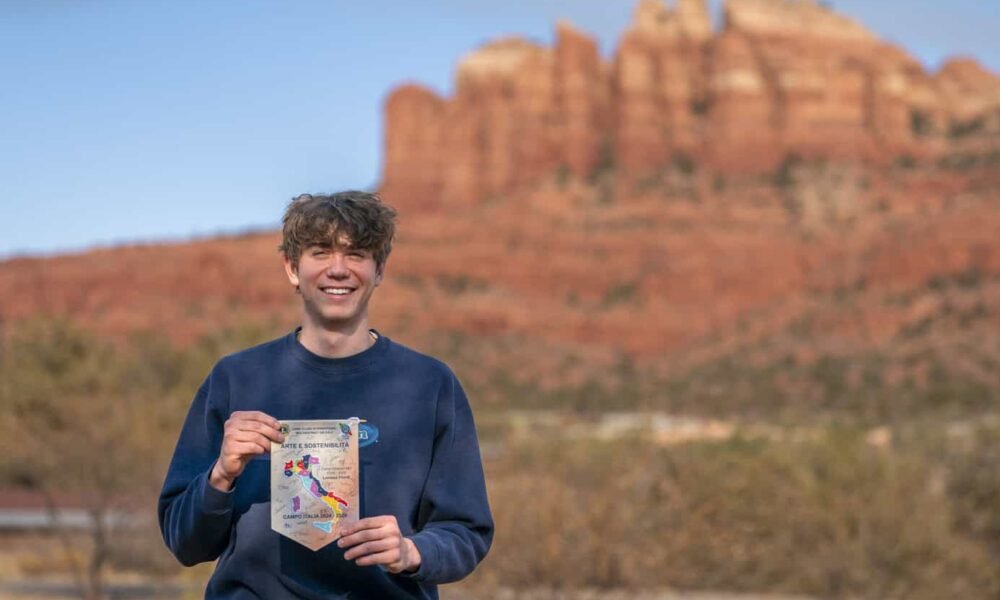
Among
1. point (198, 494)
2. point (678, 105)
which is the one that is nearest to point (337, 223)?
point (198, 494)

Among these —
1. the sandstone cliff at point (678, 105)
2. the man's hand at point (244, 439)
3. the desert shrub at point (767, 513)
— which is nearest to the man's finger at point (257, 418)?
the man's hand at point (244, 439)

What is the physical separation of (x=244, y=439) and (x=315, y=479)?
167 millimetres

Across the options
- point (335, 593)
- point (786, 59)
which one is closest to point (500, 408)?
point (335, 593)

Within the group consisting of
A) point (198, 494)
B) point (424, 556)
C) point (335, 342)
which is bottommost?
point (424, 556)

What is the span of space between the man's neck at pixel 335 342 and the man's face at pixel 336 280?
0.7 inches

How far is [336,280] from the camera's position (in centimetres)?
280

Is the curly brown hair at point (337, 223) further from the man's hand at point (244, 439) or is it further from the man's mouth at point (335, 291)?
the man's hand at point (244, 439)

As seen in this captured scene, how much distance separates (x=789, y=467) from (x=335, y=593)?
13.2 m

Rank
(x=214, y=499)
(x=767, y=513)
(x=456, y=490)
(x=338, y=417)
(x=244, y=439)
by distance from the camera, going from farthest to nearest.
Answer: (x=767, y=513) → (x=456, y=490) → (x=338, y=417) → (x=214, y=499) → (x=244, y=439)

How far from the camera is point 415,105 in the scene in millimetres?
124500

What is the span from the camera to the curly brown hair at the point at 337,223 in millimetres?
2783

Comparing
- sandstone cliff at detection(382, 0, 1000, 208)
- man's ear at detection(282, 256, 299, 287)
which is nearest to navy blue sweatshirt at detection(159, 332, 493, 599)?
man's ear at detection(282, 256, 299, 287)

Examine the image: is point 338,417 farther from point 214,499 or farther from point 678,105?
point 678,105

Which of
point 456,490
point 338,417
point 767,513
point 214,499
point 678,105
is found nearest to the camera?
point 214,499
